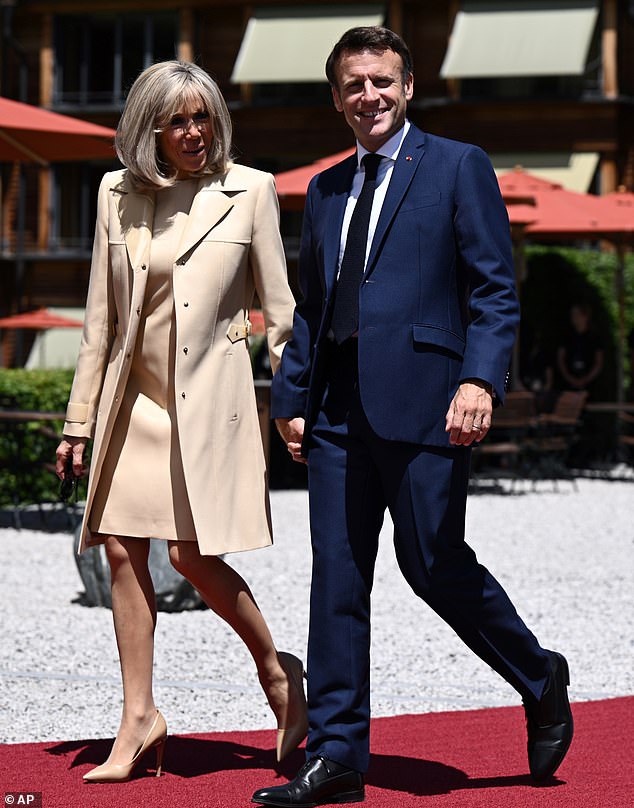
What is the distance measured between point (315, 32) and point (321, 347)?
25827mm

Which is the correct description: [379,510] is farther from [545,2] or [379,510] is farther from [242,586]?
[545,2]

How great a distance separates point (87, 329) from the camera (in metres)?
4.63

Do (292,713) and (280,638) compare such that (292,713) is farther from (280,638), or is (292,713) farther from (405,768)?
(280,638)

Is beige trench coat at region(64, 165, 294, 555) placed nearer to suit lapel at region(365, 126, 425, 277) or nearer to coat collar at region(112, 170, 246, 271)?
coat collar at region(112, 170, 246, 271)

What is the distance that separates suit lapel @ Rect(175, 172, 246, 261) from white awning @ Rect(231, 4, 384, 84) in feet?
80.8

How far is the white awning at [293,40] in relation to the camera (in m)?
28.9

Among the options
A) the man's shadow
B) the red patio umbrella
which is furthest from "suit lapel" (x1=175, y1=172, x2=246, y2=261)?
the red patio umbrella

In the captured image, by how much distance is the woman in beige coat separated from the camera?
4.51 meters

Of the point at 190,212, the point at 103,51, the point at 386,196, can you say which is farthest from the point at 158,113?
the point at 103,51

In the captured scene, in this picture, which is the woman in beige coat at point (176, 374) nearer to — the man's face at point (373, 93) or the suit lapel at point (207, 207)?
the suit lapel at point (207, 207)

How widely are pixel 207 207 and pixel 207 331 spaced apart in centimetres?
37

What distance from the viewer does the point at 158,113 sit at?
451 cm

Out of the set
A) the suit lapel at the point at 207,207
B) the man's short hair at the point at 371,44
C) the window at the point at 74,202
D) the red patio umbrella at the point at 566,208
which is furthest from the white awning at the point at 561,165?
the man's short hair at the point at 371,44

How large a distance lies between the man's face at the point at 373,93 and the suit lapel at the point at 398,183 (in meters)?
0.07
